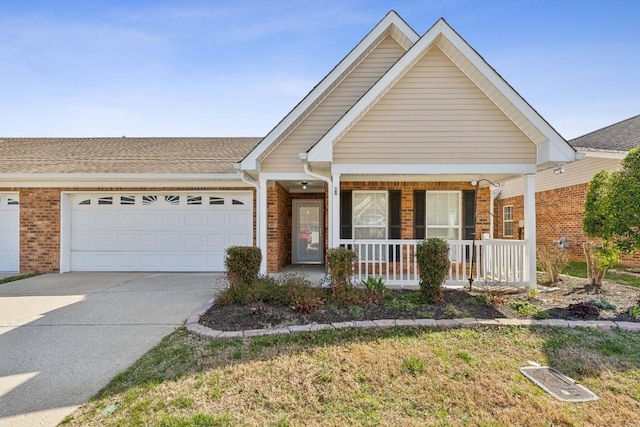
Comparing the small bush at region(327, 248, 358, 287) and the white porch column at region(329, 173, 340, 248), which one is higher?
the white porch column at region(329, 173, 340, 248)

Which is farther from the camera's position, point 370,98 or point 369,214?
point 369,214

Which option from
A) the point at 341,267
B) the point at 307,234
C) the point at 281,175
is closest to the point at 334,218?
the point at 341,267

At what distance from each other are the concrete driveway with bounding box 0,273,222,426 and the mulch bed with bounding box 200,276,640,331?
90cm

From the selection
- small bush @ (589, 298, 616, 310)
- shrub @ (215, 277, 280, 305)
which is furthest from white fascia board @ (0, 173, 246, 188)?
small bush @ (589, 298, 616, 310)

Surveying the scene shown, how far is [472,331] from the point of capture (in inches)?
185

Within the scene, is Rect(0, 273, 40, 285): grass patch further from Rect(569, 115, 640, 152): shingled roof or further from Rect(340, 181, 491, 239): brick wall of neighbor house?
Rect(569, 115, 640, 152): shingled roof

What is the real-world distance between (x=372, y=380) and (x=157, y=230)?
28.7 feet

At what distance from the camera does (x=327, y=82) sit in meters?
8.08

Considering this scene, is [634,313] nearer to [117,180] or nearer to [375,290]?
[375,290]

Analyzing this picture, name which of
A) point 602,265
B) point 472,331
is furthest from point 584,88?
point 472,331

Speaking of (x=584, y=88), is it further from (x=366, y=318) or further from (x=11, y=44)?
(x=11, y=44)

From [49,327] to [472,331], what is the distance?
Answer: 6.36 metres

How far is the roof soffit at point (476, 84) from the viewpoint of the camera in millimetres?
6590

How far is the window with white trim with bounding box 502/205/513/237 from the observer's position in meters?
16.9
